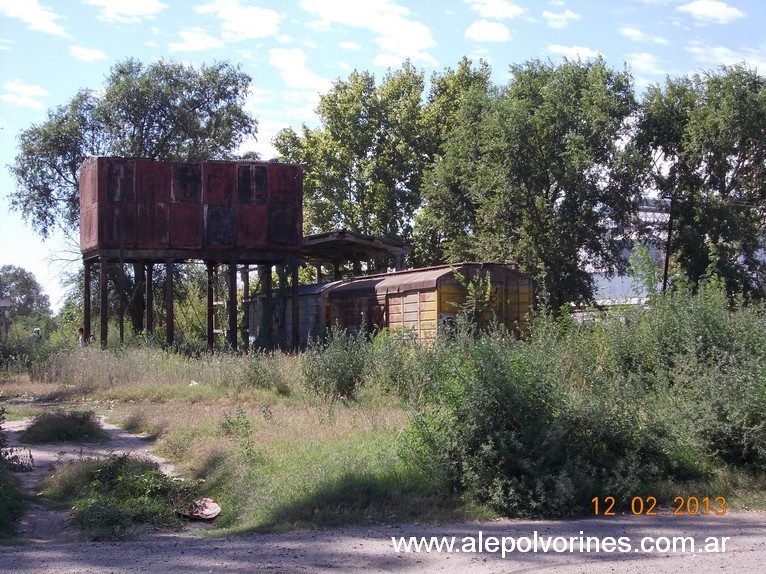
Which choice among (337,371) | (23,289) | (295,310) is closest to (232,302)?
(295,310)

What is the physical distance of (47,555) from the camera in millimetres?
7645

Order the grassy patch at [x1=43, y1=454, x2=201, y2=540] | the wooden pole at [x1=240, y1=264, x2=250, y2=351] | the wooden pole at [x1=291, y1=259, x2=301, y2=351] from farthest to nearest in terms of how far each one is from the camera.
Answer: the wooden pole at [x1=240, y1=264, x2=250, y2=351] → the wooden pole at [x1=291, y1=259, x2=301, y2=351] → the grassy patch at [x1=43, y1=454, x2=201, y2=540]

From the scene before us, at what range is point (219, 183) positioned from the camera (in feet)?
95.1

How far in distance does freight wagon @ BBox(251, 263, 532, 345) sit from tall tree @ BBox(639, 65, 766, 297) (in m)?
9.50

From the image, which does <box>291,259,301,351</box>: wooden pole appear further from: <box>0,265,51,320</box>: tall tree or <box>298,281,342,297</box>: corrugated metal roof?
<box>0,265,51,320</box>: tall tree

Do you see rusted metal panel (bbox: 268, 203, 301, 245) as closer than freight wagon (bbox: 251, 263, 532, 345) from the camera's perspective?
No

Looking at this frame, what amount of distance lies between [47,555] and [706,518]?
676cm

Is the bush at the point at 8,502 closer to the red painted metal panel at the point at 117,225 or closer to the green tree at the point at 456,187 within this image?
the red painted metal panel at the point at 117,225

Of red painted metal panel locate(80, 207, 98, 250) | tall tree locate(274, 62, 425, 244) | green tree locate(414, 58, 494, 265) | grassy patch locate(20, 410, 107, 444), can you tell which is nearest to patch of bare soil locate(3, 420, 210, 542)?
grassy patch locate(20, 410, 107, 444)

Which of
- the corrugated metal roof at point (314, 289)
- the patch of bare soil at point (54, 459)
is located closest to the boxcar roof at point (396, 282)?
the corrugated metal roof at point (314, 289)

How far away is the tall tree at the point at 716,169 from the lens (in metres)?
30.2

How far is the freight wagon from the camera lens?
912 inches

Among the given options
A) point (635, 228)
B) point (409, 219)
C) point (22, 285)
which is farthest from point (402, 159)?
point (22, 285)
